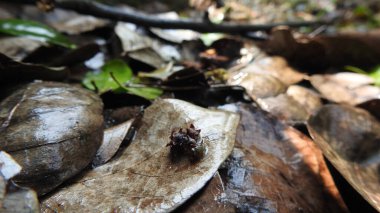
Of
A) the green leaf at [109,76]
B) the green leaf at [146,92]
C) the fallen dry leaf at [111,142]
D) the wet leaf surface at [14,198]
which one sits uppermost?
the wet leaf surface at [14,198]

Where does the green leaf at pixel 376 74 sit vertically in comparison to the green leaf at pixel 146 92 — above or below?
below

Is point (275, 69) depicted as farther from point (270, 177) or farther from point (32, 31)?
point (32, 31)

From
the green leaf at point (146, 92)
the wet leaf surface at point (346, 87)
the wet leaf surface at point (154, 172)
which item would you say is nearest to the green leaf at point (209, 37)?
the wet leaf surface at point (346, 87)

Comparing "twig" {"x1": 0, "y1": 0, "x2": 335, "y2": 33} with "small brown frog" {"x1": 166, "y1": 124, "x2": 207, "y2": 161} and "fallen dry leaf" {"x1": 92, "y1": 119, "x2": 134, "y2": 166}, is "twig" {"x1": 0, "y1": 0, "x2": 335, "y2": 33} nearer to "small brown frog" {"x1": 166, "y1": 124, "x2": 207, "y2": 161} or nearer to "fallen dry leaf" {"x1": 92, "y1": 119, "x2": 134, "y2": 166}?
"fallen dry leaf" {"x1": 92, "y1": 119, "x2": 134, "y2": 166}

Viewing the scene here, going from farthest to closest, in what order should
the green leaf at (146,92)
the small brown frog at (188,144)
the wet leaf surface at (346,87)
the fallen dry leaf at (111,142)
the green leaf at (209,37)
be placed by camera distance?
the green leaf at (209,37) → the wet leaf surface at (346,87) → the green leaf at (146,92) → the fallen dry leaf at (111,142) → the small brown frog at (188,144)

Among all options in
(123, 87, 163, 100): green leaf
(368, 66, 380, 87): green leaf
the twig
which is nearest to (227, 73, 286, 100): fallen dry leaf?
(123, 87, 163, 100): green leaf

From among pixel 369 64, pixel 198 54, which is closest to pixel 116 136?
pixel 198 54

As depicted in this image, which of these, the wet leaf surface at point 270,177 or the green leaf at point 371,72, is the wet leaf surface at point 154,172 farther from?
the green leaf at point 371,72

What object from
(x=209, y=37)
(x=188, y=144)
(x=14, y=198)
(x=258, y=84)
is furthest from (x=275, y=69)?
(x=14, y=198)
